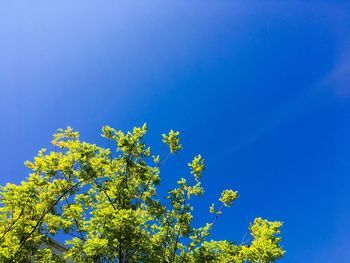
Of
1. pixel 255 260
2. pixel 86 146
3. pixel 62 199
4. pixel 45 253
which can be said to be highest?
pixel 86 146

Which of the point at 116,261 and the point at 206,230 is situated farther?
the point at 206,230

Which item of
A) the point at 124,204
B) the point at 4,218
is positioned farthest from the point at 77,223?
the point at 4,218

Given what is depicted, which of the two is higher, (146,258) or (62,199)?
(62,199)

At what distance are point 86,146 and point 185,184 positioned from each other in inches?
218

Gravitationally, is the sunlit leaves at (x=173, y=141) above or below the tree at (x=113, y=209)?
above

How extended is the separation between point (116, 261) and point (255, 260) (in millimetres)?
6751

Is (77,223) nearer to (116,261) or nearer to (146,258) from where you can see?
(116,261)

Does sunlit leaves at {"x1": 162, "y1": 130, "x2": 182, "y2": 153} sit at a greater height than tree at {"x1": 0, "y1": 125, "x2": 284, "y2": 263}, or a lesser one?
greater

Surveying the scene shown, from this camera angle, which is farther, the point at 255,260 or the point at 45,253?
the point at 45,253

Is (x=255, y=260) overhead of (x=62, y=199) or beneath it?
beneath

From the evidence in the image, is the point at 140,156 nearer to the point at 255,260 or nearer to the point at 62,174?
the point at 62,174

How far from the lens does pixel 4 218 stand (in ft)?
57.1

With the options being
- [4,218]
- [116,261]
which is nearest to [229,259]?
[116,261]

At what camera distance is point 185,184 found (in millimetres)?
18266
